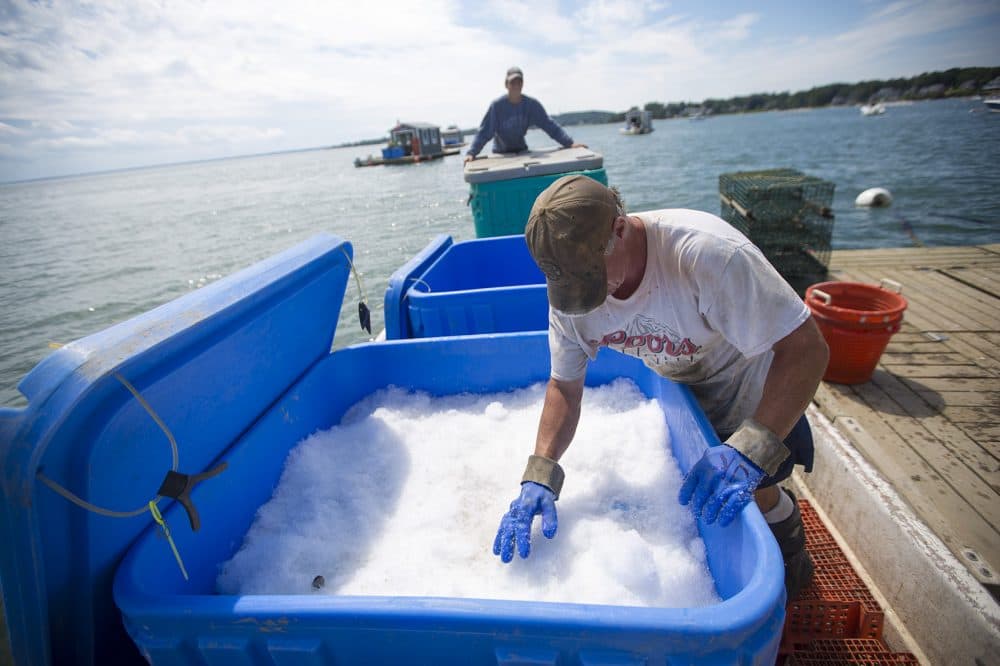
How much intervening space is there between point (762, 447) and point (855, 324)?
75.6 inches

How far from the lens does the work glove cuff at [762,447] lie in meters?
1.11

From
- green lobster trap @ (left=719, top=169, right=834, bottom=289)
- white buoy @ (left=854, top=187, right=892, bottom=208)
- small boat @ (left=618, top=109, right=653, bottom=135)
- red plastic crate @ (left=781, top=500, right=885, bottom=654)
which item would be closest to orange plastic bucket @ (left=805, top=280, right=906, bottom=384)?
red plastic crate @ (left=781, top=500, right=885, bottom=654)

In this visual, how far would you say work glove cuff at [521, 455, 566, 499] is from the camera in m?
1.37

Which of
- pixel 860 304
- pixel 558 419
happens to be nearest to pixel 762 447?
pixel 558 419

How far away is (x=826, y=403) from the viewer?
2586 mm

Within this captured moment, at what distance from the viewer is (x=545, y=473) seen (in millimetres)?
1376

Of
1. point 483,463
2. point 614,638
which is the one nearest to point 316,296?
point 483,463

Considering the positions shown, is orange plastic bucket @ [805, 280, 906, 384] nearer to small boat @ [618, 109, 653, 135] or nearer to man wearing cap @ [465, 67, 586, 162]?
man wearing cap @ [465, 67, 586, 162]

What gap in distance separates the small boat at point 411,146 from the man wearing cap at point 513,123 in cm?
3528

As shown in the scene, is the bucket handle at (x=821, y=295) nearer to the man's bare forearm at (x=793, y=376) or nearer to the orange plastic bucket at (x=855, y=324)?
the orange plastic bucket at (x=855, y=324)

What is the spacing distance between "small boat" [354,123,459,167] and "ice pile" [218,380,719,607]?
38463mm

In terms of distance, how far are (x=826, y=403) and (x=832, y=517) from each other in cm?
78

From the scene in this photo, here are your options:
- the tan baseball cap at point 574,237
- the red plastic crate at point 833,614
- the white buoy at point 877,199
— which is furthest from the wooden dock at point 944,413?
the white buoy at point 877,199

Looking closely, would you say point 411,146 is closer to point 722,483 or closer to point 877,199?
point 877,199
